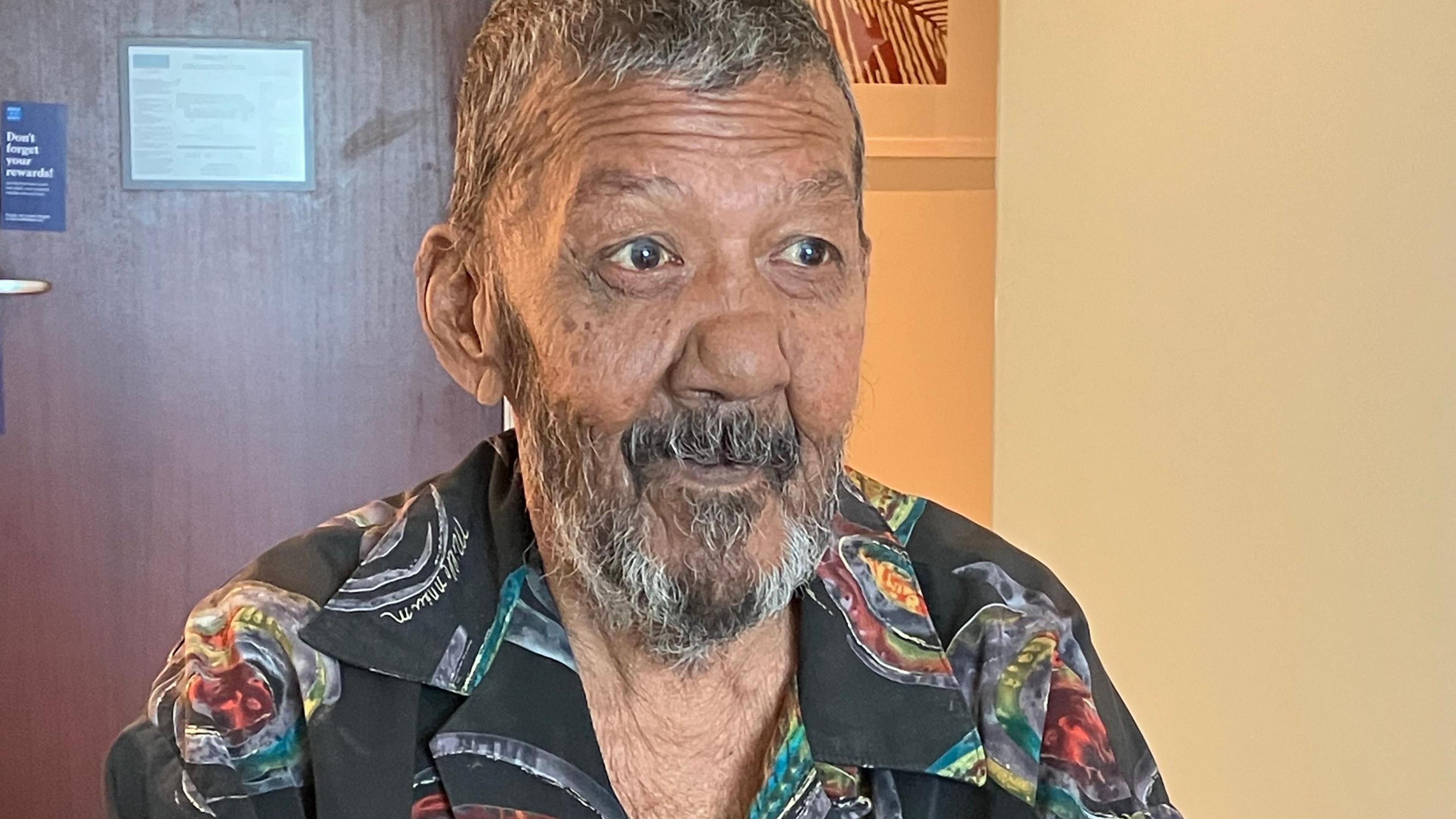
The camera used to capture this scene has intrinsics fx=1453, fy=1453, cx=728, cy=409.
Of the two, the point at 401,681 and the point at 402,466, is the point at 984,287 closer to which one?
the point at 402,466

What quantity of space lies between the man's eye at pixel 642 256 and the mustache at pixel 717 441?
0.35 feet

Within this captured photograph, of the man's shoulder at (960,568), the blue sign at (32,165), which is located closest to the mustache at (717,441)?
the man's shoulder at (960,568)

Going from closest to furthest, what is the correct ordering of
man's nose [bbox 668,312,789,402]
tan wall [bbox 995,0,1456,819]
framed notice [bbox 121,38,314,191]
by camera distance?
1. man's nose [bbox 668,312,789,402]
2. tan wall [bbox 995,0,1456,819]
3. framed notice [bbox 121,38,314,191]

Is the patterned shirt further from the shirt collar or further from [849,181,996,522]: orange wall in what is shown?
[849,181,996,522]: orange wall

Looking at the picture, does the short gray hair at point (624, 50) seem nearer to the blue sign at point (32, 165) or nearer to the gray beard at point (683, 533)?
the gray beard at point (683, 533)

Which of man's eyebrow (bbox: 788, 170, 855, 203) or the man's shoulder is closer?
man's eyebrow (bbox: 788, 170, 855, 203)

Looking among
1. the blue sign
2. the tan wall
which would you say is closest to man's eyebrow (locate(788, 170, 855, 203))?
the tan wall

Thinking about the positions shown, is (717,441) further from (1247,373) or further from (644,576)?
(1247,373)

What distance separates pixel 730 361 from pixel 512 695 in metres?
0.30

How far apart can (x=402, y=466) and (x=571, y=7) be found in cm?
161

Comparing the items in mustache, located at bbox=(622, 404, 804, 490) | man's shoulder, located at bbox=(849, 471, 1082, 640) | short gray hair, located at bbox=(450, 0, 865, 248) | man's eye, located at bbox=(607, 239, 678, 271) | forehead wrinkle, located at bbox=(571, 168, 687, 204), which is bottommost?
man's shoulder, located at bbox=(849, 471, 1082, 640)

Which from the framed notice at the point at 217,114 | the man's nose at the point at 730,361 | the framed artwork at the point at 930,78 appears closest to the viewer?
the man's nose at the point at 730,361

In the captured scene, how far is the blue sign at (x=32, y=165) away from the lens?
2.37 m

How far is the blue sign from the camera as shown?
7.77ft
